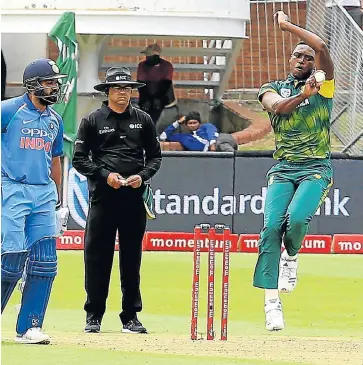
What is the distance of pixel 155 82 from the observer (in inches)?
878

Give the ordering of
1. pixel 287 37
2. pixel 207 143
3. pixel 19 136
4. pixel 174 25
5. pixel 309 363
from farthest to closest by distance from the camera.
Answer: pixel 287 37 → pixel 174 25 → pixel 207 143 → pixel 19 136 → pixel 309 363

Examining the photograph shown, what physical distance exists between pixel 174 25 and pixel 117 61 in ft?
13.5

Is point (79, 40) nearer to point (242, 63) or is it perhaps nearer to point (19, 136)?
point (242, 63)

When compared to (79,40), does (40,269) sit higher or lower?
lower

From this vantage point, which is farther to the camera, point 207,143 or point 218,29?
point 218,29

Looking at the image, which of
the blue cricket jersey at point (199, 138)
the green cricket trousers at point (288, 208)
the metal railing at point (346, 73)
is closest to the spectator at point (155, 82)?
the blue cricket jersey at point (199, 138)

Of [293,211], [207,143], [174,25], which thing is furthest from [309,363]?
[174,25]

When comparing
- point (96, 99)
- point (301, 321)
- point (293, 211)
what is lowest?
point (301, 321)

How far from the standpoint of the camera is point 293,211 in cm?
1012

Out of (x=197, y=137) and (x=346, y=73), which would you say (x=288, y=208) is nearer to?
(x=197, y=137)

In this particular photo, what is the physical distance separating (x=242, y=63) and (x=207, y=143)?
5.64 meters

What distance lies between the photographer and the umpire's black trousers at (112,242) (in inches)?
424

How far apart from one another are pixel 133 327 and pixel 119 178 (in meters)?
1.23

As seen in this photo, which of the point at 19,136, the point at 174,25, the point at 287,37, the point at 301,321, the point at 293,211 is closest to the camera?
the point at 19,136
